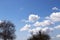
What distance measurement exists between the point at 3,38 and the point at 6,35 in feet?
5.65

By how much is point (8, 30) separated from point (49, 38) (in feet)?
42.2

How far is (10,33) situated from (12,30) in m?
1.13

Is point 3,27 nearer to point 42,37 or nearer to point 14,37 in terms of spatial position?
point 14,37

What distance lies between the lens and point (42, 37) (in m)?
46.9

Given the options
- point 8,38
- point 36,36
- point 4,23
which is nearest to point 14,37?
point 8,38

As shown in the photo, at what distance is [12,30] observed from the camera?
172ft

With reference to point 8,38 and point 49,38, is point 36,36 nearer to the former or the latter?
point 49,38

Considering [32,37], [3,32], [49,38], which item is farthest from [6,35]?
[49,38]

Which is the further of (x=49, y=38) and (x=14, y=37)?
(x=14, y=37)

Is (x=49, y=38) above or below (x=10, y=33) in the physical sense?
below

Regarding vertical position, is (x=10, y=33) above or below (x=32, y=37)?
above

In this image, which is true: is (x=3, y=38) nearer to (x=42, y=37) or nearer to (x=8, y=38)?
(x=8, y=38)

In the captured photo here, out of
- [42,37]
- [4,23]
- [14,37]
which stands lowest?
A: [42,37]

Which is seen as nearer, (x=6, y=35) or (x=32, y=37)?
(x=32, y=37)
